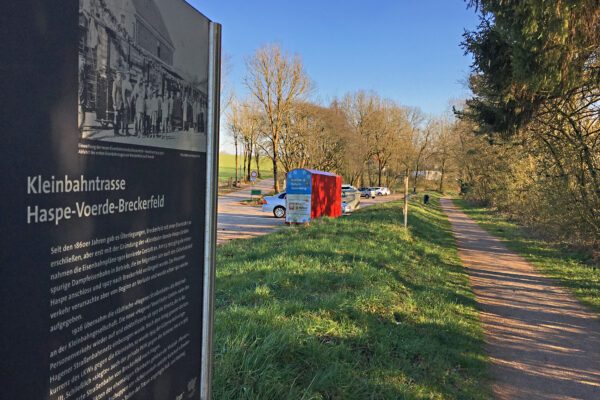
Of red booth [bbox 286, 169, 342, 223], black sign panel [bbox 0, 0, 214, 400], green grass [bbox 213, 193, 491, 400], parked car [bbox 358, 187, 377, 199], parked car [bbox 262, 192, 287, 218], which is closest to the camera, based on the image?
black sign panel [bbox 0, 0, 214, 400]

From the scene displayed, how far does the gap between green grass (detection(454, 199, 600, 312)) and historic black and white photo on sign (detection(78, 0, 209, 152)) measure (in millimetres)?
8523

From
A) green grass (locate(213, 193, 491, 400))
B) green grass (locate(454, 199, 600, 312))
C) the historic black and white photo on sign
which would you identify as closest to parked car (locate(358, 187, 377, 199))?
green grass (locate(454, 199, 600, 312))

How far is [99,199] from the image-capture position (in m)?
1.43

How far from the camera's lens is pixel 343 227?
48.6ft

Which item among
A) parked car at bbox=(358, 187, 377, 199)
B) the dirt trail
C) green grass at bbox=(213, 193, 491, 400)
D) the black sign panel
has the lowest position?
parked car at bbox=(358, 187, 377, 199)

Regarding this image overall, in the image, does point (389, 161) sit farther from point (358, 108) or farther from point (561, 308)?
point (561, 308)

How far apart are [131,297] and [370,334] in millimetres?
3899

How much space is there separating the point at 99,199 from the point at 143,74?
54 centimetres

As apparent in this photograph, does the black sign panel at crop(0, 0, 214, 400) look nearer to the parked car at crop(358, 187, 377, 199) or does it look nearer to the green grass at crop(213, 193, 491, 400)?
the green grass at crop(213, 193, 491, 400)

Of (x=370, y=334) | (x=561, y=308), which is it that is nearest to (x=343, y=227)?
(x=561, y=308)

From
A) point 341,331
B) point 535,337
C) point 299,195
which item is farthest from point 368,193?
point 341,331

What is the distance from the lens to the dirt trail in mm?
4738

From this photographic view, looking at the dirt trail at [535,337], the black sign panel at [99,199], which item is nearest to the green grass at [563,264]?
the dirt trail at [535,337]

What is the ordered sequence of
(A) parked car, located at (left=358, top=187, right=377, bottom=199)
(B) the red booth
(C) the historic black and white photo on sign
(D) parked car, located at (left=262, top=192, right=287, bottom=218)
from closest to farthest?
1. (C) the historic black and white photo on sign
2. (B) the red booth
3. (D) parked car, located at (left=262, top=192, right=287, bottom=218)
4. (A) parked car, located at (left=358, top=187, right=377, bottom=199)
